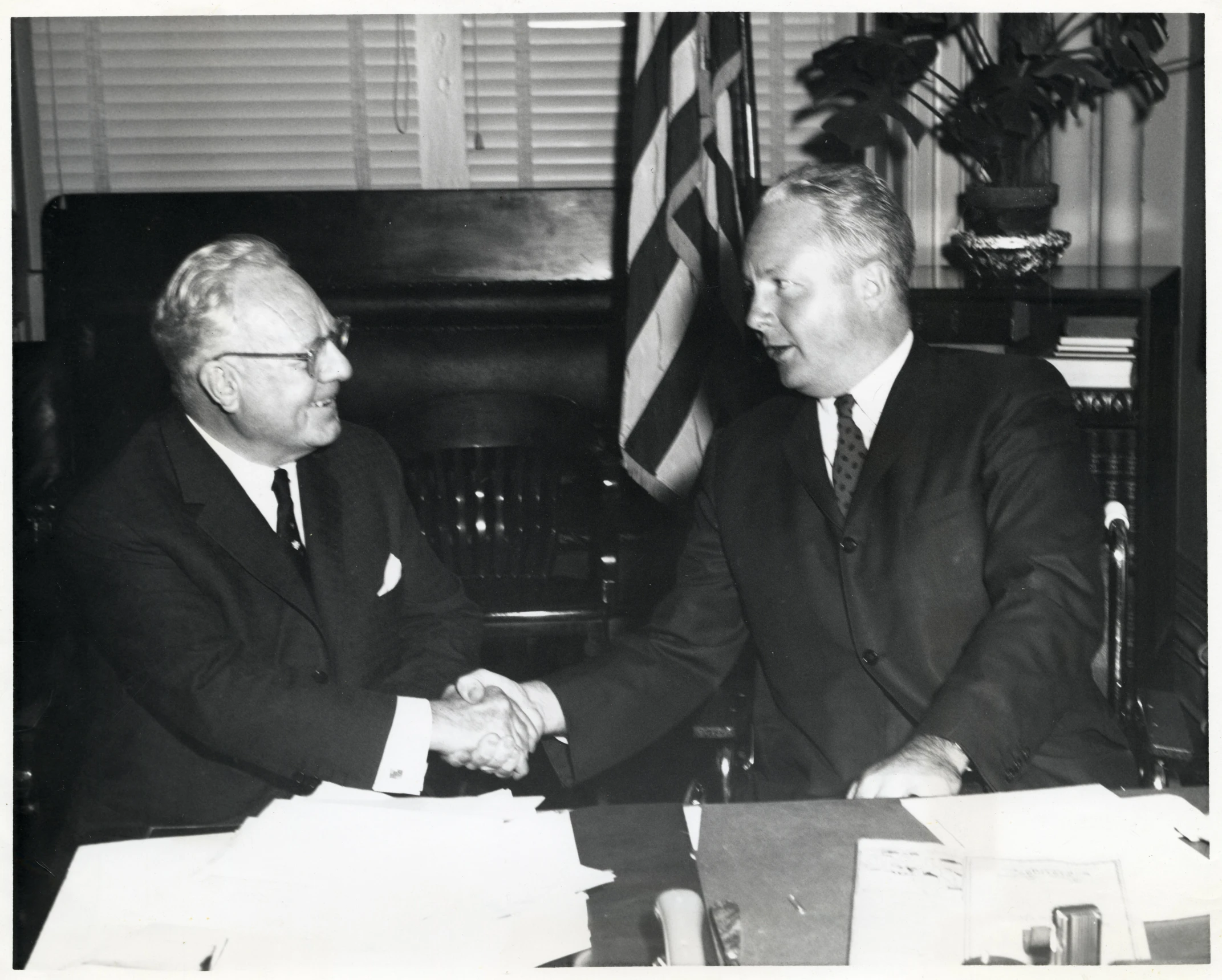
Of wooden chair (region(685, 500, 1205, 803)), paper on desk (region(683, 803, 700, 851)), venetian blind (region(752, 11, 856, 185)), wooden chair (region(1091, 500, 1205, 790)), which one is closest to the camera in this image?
paper on desk (region(683, 803, 700, 851))

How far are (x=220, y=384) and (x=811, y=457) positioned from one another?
3.56 feet

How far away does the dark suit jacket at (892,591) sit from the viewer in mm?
2061

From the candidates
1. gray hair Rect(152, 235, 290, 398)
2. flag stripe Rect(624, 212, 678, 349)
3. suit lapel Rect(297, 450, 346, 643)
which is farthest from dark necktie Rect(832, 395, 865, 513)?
flag stripe Rect(624, 212, 678, 349)

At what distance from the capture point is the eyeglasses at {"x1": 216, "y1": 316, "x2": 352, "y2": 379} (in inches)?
84.0

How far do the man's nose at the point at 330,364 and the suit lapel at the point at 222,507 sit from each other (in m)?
0.25

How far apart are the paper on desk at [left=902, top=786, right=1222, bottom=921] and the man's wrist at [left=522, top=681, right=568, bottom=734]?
0.75 metres

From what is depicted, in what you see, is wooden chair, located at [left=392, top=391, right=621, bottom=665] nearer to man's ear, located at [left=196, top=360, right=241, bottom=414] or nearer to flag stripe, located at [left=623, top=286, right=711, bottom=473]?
flag stripe, located at [left=623, top=286, right=711, bottom=473]

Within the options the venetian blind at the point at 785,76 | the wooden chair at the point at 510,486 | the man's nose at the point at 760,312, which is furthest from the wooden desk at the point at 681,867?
the venetian blind at the point at 785,76

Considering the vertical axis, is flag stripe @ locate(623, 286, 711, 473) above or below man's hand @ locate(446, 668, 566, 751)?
above

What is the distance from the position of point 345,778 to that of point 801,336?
1.14 meters

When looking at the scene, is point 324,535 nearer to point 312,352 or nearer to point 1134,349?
point 312,352

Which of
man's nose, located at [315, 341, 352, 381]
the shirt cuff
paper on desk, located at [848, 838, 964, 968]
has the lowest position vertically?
the shirt cuff

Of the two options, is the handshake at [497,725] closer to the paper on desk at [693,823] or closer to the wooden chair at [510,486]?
the paper on desk at [693,823]

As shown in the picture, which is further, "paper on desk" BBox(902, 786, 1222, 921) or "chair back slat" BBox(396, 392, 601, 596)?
"chair back slat" BBox(396, 392, 601, 596)
